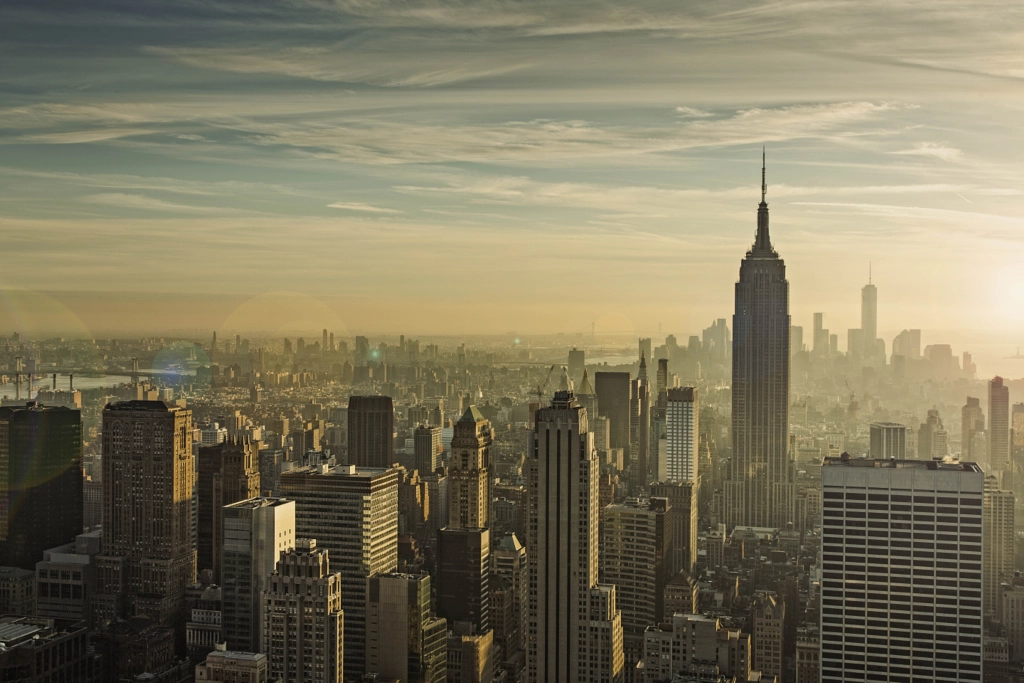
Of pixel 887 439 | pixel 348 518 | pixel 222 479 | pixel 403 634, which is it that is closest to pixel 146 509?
pixel 222 479

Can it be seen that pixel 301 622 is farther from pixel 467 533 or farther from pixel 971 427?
pixel 971 427

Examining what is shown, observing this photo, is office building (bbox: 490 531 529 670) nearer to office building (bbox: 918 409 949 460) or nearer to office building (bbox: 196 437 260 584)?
office building (bbox: 196 437 260 584)

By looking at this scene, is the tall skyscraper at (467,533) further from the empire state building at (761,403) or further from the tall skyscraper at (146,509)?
the empire state building at (761,403)

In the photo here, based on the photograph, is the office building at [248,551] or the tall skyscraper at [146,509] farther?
the tall skyscraper at [146,509]

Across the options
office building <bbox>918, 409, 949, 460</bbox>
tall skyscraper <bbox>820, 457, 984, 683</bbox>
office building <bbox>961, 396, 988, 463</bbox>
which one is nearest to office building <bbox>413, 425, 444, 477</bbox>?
tall skyscraper <bbox>820, 457, 984, 683</bbox>

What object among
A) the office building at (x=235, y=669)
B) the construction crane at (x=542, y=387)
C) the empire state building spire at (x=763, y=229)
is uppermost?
the empire state building spire at (x=763, y=229)

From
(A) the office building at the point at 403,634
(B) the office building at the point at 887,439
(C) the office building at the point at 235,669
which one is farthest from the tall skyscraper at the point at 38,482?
(B) the office building at the point at 887,439
